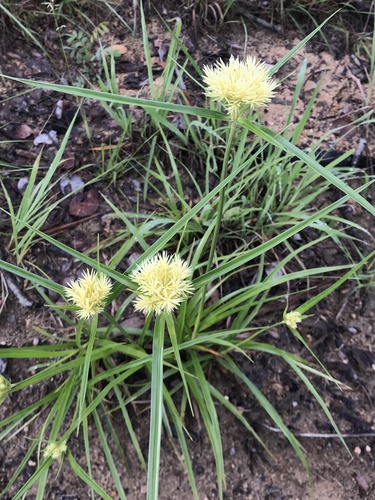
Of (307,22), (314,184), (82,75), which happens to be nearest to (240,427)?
(314,184)

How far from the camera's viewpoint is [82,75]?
67.2 inches

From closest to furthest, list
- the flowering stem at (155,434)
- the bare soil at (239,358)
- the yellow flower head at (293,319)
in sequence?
the flowering stem at (155,434)
the yellow flower head at (293,319)
the bare soil at (239,358)

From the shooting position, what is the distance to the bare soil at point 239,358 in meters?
1.20

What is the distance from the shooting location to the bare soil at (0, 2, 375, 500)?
120cm

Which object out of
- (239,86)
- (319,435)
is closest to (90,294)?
(239,86)

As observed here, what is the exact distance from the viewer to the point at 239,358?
134 cm

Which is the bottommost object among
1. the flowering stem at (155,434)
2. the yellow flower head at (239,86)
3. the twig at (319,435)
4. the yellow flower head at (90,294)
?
the twig at (319,435)

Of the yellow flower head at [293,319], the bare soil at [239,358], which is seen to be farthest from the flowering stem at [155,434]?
the bare soil at [239,358]

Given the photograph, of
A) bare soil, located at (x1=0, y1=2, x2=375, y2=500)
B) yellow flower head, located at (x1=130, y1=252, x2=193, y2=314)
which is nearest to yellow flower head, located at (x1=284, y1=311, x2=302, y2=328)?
yellow flower head, located at (x1=130, y1=252, x2=193, y2=314)

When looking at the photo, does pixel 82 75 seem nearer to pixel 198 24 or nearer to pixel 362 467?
pixel 198 24

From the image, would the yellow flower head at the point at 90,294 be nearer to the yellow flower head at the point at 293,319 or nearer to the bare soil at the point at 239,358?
the yellow flower head at the point at 293,319

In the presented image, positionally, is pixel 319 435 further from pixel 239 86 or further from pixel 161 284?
pixel 239 86

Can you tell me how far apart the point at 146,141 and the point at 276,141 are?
98cm

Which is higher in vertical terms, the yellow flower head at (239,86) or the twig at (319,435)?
the yellow flower head at (239,86)
